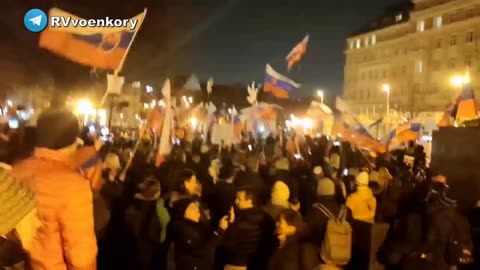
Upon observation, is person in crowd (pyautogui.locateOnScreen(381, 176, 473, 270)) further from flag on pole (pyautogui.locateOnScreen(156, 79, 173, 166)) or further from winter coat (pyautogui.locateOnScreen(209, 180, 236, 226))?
flag on pole (pyautogui.locateOnScreen(156, 79, 173, 166))

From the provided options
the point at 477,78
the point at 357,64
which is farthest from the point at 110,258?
the point at 357,64

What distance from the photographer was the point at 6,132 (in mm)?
12734

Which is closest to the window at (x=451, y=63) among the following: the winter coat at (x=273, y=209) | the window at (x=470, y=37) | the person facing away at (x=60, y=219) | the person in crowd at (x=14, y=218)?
the window at (x=470, y=37)

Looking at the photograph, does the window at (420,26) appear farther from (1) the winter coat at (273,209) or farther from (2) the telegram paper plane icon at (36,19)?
(1) the winter coat at (273,209)

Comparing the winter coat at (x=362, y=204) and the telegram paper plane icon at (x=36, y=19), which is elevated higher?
the telegram paper plane icon at (x=36, y=19)

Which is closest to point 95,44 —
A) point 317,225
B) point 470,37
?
point 317,225

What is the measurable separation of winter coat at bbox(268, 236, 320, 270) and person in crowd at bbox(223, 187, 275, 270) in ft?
1.74

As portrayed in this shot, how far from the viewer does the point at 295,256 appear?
207 inches

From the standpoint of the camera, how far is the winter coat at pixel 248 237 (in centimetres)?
607

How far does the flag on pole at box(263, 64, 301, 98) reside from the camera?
21344 mm

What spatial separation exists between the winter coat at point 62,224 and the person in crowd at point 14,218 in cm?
49

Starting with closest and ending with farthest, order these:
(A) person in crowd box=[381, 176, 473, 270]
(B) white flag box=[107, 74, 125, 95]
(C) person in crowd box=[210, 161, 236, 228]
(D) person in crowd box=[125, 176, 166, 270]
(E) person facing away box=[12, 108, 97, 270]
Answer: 1. (E) person facing away box=[12, 108, 97, 270]
2. (A) person in crowd box=[381, 176, 473, 270]
3. (D) person in crowd box=[125, 176, 166, 270]
4. (C) person in crowd box=[210, 161, 236, 228]
5. (B) white flag box=[107, 74, 125, 95]

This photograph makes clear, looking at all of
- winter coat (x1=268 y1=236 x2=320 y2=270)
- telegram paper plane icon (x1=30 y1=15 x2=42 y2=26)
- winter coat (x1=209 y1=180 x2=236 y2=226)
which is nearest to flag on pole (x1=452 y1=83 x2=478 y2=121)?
winter coat (x1=209 y1=180 x2=236 y2=226)

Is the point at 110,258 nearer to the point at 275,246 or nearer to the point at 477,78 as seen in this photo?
the point at 275,246
